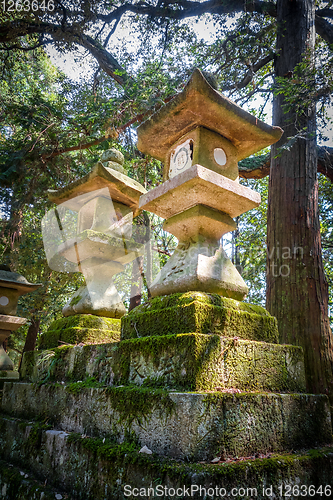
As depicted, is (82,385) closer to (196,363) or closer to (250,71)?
(196,363)

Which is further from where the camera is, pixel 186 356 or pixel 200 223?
pixel 200 223

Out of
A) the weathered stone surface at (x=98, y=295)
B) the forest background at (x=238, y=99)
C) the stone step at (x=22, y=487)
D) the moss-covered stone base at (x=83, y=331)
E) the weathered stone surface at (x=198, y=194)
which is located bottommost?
the stone step at (x=22, y=487)

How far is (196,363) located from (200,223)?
1.13m

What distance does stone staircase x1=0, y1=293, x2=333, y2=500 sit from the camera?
1.50m

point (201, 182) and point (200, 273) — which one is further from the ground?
point (201, 182)

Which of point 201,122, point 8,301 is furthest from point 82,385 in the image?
point 8,301

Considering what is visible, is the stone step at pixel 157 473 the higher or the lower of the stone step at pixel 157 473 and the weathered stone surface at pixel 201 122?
the lower

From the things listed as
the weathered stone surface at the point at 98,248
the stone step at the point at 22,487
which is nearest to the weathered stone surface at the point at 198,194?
the weathered stone surface at the point at 98,248

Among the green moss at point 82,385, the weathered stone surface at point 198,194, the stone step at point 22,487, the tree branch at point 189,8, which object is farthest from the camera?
the tree branch at point 189,8

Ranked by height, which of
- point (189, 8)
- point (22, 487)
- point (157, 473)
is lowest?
point (22, 487)

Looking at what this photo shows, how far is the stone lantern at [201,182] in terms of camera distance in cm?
229

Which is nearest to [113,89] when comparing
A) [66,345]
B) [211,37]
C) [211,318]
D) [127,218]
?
[211,37]

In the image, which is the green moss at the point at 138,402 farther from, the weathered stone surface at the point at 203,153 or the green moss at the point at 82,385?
the weathered stone surface at the point at 203,153

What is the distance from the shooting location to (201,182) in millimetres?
2287
